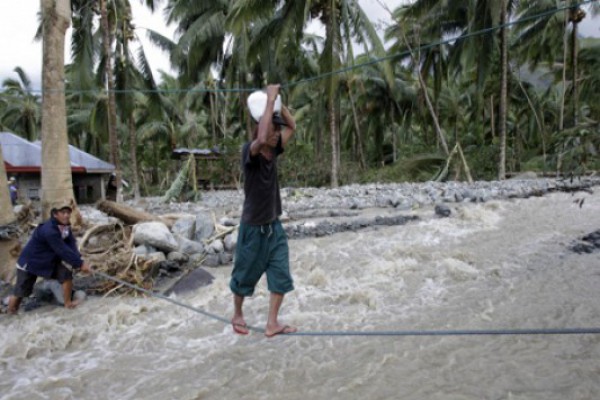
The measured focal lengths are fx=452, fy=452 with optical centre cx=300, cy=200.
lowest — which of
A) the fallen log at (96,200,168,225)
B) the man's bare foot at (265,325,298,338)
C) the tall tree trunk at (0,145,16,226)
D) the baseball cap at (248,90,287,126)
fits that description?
the man's bare foot at (265,325,298,338)

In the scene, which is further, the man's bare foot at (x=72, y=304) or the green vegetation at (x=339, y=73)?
the green vegetation at (x=339, y=73)

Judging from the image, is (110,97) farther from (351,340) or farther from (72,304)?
(351,340)

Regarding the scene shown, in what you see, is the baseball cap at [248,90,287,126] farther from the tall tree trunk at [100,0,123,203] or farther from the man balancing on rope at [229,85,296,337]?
the tall tree trunk at [100,0,123,203]

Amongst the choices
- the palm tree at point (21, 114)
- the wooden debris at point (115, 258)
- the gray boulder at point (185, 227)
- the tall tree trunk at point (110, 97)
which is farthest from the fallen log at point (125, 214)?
the palm tree at point (21, 114)

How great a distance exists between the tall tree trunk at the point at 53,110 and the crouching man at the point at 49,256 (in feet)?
4.69

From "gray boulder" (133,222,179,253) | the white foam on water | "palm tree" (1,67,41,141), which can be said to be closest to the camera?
the white foam on water

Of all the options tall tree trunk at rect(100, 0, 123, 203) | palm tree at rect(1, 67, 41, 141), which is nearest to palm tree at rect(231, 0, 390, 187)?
tall tree trunk at rect(100, 0, 123, 203)

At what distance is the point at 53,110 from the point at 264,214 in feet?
14.6

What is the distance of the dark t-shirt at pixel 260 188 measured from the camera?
2705 mm

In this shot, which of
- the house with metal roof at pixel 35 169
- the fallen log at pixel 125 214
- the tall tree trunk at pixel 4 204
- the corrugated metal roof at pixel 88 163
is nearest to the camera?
the tall tree trunk at pixel 4 204

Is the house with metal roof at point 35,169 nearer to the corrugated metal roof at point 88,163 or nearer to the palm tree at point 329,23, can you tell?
the corrugated metal roof at point 88,163

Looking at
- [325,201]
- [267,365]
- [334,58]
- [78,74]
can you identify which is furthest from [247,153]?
[78,74]

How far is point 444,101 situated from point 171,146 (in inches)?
598

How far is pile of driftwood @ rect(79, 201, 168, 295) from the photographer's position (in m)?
5.21
